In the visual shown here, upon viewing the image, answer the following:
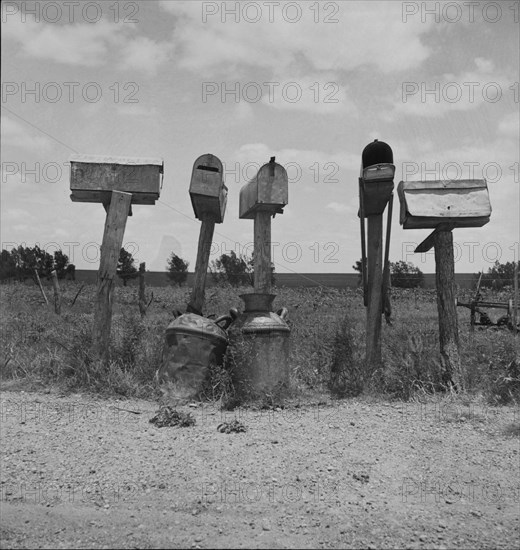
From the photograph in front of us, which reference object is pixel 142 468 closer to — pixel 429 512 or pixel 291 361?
pixel 429 512

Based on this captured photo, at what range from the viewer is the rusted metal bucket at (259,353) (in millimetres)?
5465

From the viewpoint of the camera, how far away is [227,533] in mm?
→ 2826

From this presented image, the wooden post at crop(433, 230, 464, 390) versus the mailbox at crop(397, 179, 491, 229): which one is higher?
the mailbox at crop(397, 179, 491, 229)

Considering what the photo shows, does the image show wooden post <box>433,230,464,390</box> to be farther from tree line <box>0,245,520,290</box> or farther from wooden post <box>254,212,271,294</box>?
tree line <box>0,245,520,290</box>

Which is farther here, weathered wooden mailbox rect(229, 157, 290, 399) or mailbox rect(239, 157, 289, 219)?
mailbox rect(239, 157, 289, 219)

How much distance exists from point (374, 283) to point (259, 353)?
5.85ft

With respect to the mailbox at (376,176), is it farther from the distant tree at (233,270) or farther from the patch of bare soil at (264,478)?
the distant tree at (233,270)

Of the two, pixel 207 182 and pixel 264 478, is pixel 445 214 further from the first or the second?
pixel 264 478

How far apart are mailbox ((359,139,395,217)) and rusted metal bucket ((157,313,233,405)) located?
7.62 ft

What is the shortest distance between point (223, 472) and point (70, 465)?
106 centimetres

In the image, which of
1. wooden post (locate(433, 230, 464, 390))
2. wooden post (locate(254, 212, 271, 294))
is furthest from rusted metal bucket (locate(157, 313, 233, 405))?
wooden post (locate(433, 230, 464, 390))

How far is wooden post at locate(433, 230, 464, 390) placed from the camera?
19.6 feet

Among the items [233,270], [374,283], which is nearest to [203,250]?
[374,283]

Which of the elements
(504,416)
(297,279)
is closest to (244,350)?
(504,416)
